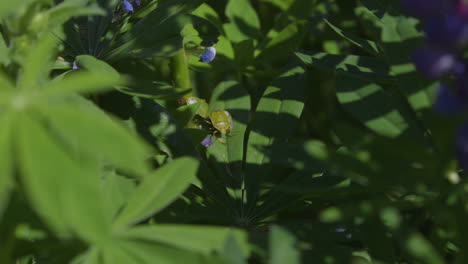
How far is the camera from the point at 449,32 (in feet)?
2.52

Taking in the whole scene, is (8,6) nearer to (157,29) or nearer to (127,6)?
(157,29)

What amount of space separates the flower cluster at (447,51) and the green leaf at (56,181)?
1.41ft

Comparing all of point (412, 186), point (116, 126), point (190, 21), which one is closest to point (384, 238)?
point (412, 186)

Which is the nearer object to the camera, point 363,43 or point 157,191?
point 157,191

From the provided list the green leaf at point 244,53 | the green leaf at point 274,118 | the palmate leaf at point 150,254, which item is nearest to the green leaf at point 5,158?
the palmate leaf at point 150,254

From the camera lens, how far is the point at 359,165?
0.80m

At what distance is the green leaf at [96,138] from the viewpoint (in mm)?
651

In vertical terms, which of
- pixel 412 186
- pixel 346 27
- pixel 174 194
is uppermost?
pixel 174 194

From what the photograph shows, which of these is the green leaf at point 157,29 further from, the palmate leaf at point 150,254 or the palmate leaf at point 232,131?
the palmate leaf at point 150,254

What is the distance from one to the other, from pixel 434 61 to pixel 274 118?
0.64 meters

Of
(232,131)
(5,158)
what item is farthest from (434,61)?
(232,131)

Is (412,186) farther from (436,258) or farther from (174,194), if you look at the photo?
(174,194)

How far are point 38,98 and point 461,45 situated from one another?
20.5 inches

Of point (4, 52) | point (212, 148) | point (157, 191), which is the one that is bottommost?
point (212, 148)
